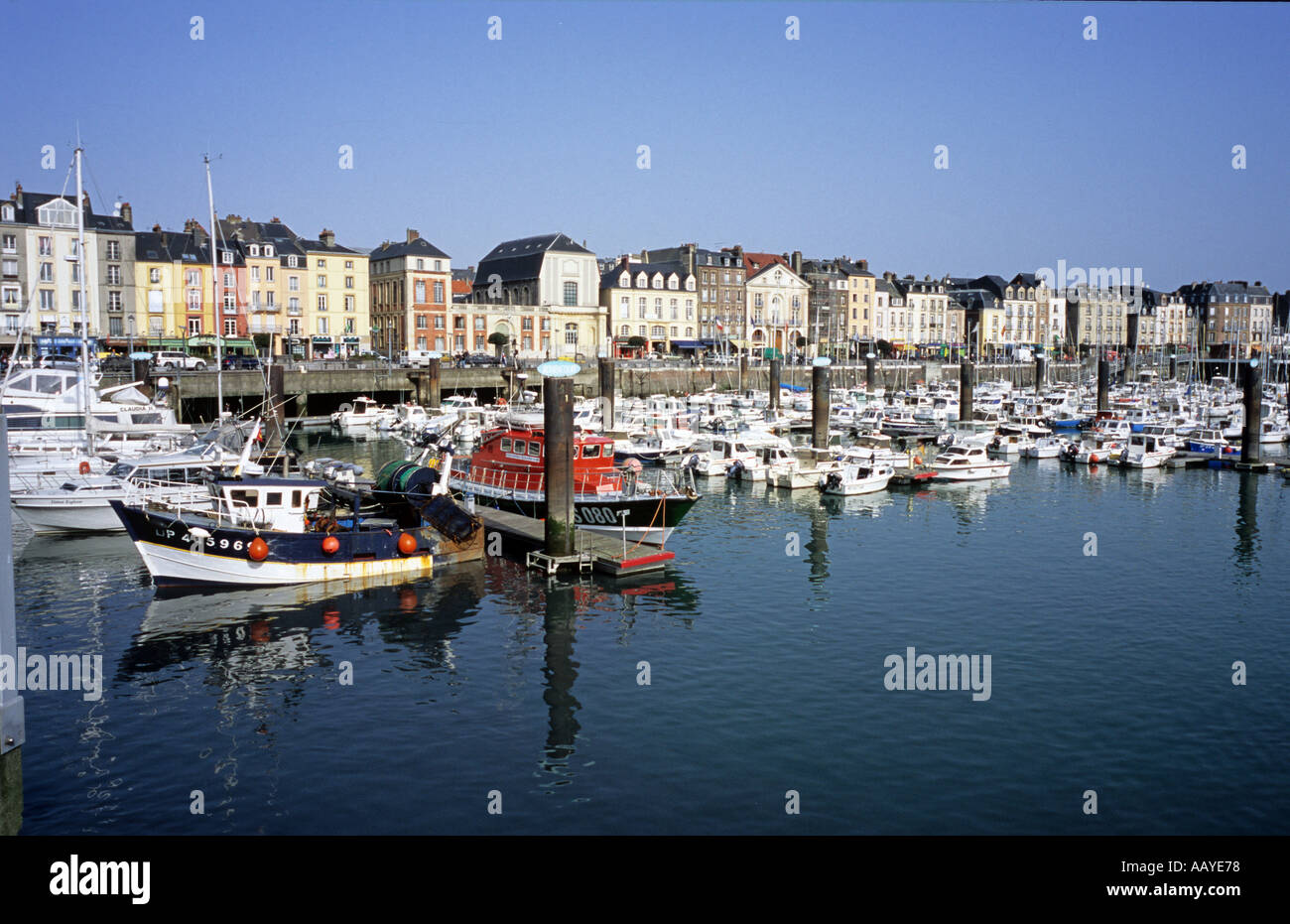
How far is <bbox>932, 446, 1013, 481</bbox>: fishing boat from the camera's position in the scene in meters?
54.5

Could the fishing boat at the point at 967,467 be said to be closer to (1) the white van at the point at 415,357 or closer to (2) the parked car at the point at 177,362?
(1) the white van at the point at 415,357

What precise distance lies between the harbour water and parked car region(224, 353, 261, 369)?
43762mm

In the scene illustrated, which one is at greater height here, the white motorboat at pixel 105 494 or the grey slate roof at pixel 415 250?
the grey slate roof at pixel 415 250

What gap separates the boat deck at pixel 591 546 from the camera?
32.1m

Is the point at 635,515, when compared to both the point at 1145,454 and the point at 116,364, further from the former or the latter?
the point at 116,364

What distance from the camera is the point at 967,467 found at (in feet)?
180

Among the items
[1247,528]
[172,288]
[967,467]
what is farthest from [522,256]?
[1247,528]

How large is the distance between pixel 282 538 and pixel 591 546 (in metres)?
9.31

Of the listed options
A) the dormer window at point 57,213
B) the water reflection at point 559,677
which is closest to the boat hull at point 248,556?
the water reflection at point 559,677

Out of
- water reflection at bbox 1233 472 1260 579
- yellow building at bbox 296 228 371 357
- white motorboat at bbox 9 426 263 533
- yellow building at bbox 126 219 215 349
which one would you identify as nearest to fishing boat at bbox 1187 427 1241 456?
water reflection at bbox 1233 472 1260 579

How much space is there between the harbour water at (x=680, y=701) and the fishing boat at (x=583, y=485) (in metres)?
2.64

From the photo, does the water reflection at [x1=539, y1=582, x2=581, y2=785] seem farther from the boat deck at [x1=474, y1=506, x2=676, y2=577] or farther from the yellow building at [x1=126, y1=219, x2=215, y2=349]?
the yellow building at [x1=126, y1=219, x2=215, y2=349]
